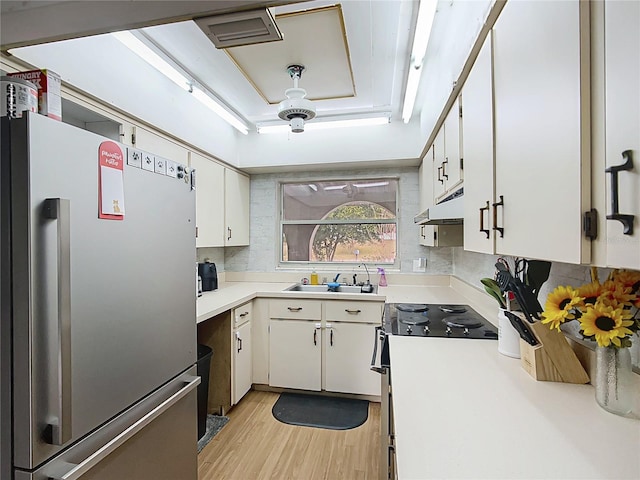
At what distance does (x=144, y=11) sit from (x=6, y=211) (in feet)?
2.51

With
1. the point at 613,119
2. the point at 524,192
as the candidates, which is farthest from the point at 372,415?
the point at 613,119

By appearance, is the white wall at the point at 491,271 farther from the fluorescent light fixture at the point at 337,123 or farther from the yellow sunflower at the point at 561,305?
the fluorescent light fixture at the point at 337,123

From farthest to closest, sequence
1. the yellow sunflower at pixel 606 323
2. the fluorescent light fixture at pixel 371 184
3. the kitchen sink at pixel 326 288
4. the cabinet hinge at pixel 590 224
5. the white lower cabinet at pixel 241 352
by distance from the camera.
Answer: the fluorescent light fixture at pixel 371 184 < the kitchen sink at pixel 326 288 < the white lower cabinet at pixel 241 352 < the yellow sunflower at pixel 606 323 < the cabinet hinge at pixel 590 224

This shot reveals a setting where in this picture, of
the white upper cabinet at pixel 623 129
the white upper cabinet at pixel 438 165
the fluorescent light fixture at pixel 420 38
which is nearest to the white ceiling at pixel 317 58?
the fluorescent light fixture at pixel 420 38

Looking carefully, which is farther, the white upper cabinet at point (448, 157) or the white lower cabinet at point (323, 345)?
the white lower cabinet at point (323, 345)

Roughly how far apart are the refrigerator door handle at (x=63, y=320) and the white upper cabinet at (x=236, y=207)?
2.12m

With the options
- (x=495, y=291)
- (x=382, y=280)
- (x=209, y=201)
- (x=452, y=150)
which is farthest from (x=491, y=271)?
(x=209, y=201)

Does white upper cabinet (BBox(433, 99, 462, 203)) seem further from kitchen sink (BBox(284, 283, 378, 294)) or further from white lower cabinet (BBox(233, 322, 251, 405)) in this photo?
white lower cabinet (BBox(233, 322, 251, 405))

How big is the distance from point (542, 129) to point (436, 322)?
1310 mm

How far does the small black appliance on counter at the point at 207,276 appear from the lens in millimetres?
2992

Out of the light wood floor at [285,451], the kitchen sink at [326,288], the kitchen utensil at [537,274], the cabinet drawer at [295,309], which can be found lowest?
the light wood floor at [285,451]

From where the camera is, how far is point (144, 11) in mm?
1100

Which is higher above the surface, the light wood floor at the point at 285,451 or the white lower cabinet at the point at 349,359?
the white lower cabinet at the point at 349,359

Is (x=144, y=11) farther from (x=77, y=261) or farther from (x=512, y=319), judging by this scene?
(x=512, y=319)
